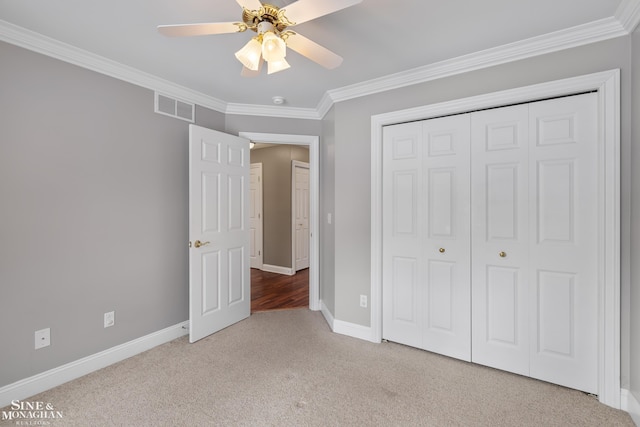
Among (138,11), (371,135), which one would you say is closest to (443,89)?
(371,135)

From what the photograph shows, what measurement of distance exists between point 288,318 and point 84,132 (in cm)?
253

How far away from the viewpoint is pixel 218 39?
6.68 feet

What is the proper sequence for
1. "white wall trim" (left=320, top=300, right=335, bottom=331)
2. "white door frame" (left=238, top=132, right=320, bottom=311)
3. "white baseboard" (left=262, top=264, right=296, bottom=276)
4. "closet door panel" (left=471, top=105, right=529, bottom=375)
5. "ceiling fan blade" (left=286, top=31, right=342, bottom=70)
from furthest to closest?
"white baseboard" (left=262, top=264, right=296, bottom=276)
"white door frame" (left=238, top=132, right=320, bottom=311)
"white wall trim" (left=320, top=300, right=335, bottom=331)
"closet door panel" (left=471, top=105, right=529, bottom=375)
"ceiling fan blade" (left=286, top=31, right=342, bottom=70)

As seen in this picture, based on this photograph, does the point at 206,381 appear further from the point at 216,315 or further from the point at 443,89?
the point at 443,89

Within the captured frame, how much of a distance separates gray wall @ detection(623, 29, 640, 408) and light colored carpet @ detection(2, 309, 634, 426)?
0.34 meters

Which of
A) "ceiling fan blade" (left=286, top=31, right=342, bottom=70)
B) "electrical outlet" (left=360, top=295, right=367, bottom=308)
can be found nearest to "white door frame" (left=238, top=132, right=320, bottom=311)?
"electrical outlet" (left=360, top=295, right=367, bottom=308)

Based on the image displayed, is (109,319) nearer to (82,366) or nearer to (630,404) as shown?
(82,366)

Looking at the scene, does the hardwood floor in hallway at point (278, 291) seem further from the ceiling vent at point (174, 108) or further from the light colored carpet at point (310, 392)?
the ceiling vent at point (174, 108)

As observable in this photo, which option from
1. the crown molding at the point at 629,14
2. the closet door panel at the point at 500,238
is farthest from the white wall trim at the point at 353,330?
the crown molding at the point at 629,14

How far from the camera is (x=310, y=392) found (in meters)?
2.03

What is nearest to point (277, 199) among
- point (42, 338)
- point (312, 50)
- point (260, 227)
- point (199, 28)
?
point (260, 227)

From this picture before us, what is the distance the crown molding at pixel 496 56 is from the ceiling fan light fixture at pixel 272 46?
56.4 inches

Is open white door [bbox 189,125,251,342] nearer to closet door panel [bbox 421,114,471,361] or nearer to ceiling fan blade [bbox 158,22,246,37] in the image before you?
ceiling fan blade [bbox 158,22,246,37]

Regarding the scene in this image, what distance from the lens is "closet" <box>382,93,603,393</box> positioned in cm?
201
